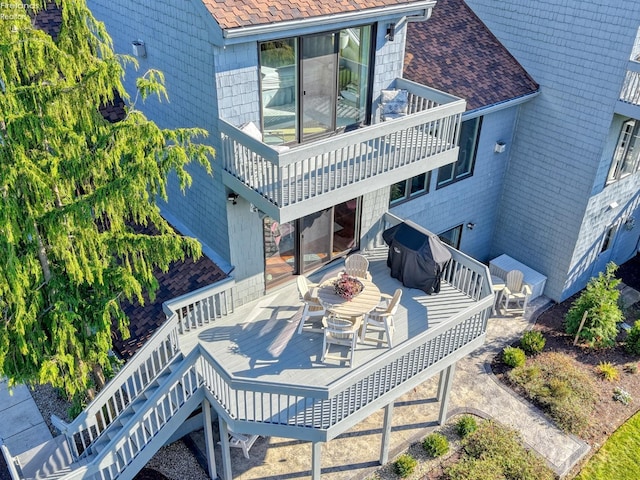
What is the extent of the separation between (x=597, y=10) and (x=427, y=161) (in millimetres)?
6775

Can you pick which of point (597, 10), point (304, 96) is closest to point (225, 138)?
point (304, 96)

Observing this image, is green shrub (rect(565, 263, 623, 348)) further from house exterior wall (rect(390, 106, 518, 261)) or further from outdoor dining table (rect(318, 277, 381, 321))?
outdoor dining table (rect(318, 277, 381, 321))

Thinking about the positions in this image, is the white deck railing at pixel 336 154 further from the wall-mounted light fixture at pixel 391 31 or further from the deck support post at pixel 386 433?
the deck support post at pixel 386 433

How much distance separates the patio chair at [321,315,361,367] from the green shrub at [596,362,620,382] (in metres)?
7.88

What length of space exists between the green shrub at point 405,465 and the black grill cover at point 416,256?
159 inches

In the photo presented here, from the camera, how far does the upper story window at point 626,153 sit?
55.1ft

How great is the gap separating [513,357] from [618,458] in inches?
134

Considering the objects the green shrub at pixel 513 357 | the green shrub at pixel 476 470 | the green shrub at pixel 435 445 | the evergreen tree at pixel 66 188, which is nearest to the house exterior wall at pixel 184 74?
the evergreen tree at pixel 66 188

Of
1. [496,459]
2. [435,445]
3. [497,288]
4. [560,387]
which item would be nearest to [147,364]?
[435,445]

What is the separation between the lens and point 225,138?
465 inches

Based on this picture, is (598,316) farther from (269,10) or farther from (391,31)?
(269,10)

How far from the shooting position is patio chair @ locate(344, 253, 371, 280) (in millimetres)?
14062

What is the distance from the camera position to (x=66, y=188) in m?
9.05

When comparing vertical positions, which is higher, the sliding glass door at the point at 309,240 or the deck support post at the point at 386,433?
the sliding glass door at the point at 309,240
